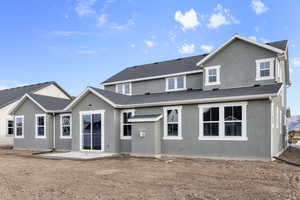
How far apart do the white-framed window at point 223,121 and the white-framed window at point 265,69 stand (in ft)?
11.1

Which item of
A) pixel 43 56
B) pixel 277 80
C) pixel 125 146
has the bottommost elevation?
pixel 125 146

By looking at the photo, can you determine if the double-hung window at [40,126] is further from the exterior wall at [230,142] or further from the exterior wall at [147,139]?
the exterior wall at [230,142]

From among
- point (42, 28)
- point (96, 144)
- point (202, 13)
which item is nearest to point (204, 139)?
point (96, 144)

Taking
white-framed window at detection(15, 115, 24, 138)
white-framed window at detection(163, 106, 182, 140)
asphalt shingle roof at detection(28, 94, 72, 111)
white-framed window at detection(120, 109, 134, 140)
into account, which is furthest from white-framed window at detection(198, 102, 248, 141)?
white-framed window at detection(15, 115, 24, 138)

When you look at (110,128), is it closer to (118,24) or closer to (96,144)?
(96,144)

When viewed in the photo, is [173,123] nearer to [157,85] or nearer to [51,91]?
[157,85]

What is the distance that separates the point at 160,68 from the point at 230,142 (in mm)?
11596

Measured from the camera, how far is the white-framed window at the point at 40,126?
732 inches

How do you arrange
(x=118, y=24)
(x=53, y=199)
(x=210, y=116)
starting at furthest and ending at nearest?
(x=118, y=24) → (x=210, y=116) → (x=53, y=199)

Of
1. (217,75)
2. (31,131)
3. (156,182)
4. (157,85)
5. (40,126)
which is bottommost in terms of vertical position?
(156,182)

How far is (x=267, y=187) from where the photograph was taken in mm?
6953

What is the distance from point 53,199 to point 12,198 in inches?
42.1

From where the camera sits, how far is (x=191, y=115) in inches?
524

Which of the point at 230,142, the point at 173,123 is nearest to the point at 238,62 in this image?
the point at 230,142
